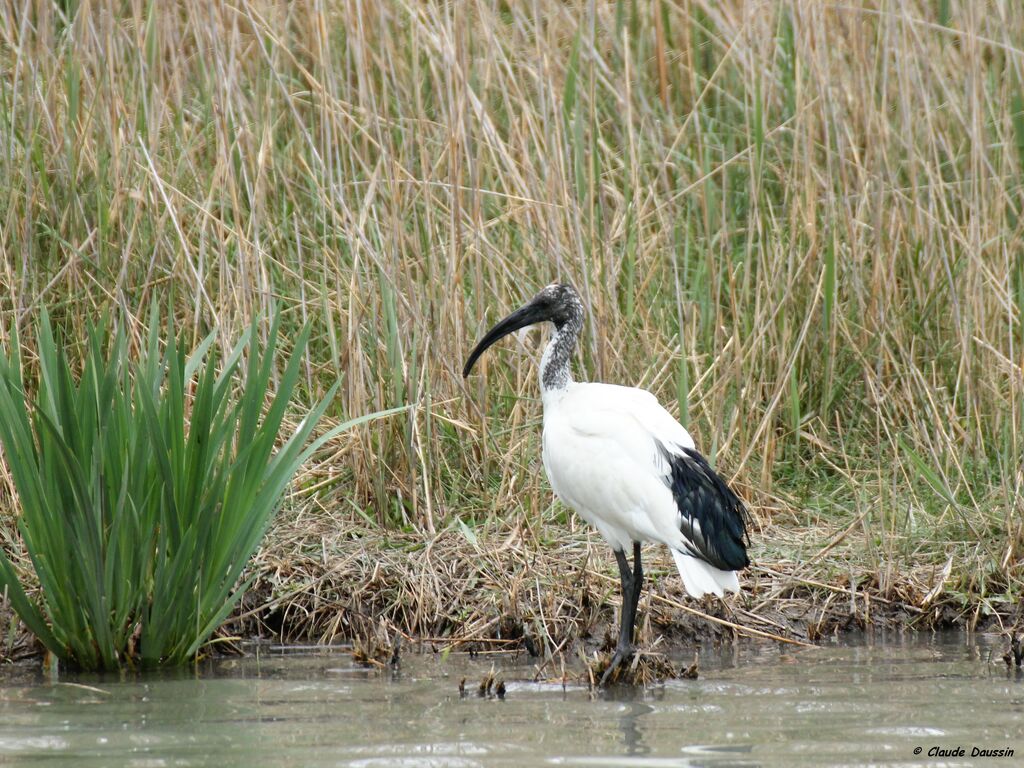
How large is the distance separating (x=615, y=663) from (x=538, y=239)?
209cm

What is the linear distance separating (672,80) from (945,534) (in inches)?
111

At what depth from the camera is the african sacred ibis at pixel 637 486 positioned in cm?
429

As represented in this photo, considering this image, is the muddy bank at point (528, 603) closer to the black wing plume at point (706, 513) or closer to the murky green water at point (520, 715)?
the murky green water at point (520, 715)

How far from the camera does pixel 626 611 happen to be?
4410mm

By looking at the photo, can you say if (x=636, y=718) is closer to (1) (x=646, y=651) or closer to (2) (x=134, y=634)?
(1) (x=646, y=651)

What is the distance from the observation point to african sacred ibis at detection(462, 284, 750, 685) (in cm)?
429

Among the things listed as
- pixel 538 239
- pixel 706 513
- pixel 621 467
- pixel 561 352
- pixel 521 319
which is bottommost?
pixel 706 513

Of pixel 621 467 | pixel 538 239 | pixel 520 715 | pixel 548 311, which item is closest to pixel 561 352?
pixel 548 311

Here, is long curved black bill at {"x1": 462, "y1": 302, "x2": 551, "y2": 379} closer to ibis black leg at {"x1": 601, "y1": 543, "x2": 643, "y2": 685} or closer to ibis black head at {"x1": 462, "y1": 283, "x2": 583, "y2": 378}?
ibis black head at {"x1": 462, "y1": 283, "x2": 583, "y2": 378}

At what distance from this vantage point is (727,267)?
234 inches

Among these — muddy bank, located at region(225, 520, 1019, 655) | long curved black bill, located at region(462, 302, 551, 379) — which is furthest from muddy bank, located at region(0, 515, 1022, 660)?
long curved black bill, located at region(462, 302, 551, 379)

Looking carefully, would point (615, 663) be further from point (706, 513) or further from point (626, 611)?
point (706, 513)

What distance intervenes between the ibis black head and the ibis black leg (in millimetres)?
798

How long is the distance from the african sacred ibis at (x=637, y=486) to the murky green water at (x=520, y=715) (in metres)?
0.33
